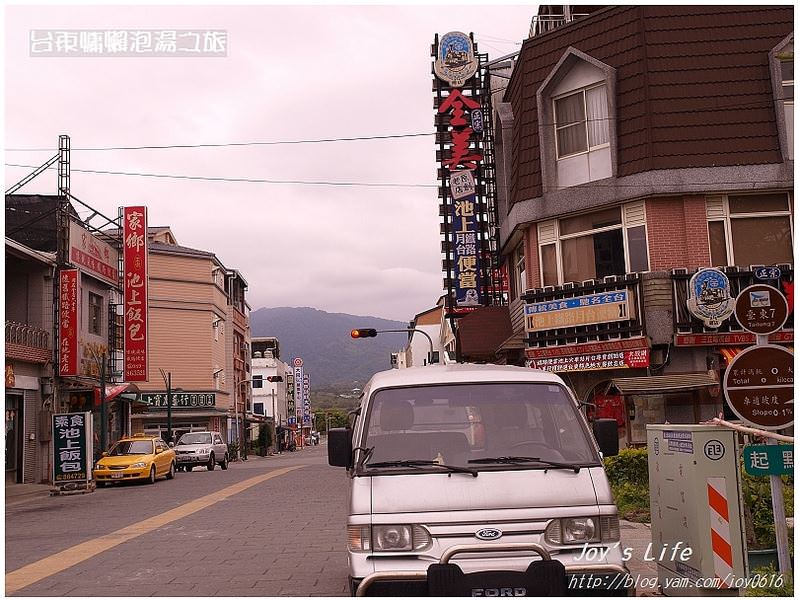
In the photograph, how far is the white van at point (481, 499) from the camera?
5605 millimetres

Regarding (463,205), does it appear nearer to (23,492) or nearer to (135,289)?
(135,289)

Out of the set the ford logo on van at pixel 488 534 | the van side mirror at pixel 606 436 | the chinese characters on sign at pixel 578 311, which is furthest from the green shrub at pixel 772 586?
the chinese characters on sign at pixel 578 311

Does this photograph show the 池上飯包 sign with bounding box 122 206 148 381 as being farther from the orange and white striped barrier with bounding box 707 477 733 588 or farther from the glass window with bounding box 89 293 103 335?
the orange and white striped barrier with bounding box 707 477 733 588

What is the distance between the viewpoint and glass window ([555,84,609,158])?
20.7 metres

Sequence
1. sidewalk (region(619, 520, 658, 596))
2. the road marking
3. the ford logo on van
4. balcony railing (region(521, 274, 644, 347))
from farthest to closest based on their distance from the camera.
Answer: balcony railing (region(521, 274, 644, 347)) < the road marking < sidewalk (region(619, 520, 658, 596)) < the ford logo on van

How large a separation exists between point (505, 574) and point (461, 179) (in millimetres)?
19996

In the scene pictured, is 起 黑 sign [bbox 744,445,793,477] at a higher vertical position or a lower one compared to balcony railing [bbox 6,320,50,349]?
lower

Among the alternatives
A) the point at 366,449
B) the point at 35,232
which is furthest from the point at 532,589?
the point at 35,232

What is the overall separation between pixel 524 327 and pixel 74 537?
12461 mm

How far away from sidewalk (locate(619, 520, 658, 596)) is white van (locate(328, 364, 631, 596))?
1.10 metres

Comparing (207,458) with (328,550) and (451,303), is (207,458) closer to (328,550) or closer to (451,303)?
(451,303)

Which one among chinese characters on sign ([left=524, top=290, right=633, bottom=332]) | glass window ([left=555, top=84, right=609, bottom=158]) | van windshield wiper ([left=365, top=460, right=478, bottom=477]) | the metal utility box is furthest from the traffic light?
van windshield wiper ([left=365, top=460, right=478, bottom=477])

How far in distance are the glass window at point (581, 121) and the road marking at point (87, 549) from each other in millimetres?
11892

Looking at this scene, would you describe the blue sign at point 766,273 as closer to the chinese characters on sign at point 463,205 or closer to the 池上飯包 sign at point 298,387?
the chinese characters on sign at point 463,205
